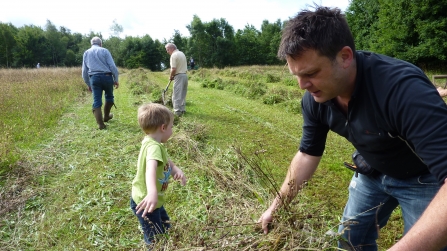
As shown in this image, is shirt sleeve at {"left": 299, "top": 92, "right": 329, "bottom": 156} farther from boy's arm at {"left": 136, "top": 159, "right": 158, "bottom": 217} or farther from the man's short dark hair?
boy's arm at {"left": 136, "top": 159, "right": 158, "bottom": 217}

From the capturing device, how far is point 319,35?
1445 millimetres

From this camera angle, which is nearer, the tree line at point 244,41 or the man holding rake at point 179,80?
the man holding rake at point 179,80

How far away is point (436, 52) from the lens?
2033cm

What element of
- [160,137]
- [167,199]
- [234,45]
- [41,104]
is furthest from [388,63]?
[234,45]

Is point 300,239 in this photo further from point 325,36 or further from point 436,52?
point 436,52

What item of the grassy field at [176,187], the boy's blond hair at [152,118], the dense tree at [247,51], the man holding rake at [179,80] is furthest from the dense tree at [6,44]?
the boy's blond hair at [152,118]

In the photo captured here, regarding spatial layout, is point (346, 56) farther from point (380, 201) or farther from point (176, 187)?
point (176, 187)

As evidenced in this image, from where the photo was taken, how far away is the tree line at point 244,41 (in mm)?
21094

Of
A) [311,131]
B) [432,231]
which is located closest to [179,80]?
[311,131]

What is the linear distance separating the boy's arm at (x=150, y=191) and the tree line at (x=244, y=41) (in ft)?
80.2

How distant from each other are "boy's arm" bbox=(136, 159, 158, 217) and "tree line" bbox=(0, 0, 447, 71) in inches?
963

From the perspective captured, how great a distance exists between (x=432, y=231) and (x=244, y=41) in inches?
2230

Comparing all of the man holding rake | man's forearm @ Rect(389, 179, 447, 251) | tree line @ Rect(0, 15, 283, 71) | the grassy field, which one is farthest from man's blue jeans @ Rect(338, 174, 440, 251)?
tree line @ Rect(0, 15, 283, 71)

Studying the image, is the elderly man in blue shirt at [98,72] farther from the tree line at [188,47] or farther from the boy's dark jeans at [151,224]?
the tree line at [188,47]
